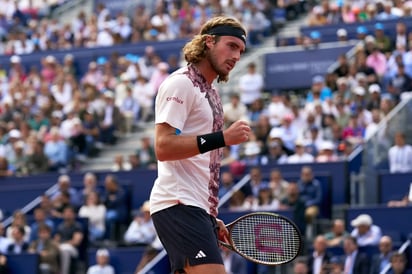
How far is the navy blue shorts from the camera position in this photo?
6.41 metres

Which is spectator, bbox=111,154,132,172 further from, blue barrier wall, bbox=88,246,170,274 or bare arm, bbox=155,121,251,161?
bare arm, bbox=155,121,251,161

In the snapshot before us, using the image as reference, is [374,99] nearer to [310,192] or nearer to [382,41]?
[382,41]

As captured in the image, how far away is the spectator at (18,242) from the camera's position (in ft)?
54.3

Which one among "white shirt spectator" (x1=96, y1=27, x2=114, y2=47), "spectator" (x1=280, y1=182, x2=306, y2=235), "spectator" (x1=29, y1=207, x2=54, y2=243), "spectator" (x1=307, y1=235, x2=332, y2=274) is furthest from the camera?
"white shirt spectator" (x1=96, y1=27, x2=114, y2=47)

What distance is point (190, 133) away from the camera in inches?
253

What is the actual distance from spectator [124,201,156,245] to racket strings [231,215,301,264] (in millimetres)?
8939

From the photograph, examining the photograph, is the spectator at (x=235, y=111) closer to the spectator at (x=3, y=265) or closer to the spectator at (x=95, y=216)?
the spectator at (x=95, y=216)

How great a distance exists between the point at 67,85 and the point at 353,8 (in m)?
5.59

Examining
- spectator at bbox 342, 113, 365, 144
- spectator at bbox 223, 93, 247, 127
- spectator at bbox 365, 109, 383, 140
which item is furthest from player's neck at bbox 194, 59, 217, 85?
spectator at bbox 223, 93, 247, 127

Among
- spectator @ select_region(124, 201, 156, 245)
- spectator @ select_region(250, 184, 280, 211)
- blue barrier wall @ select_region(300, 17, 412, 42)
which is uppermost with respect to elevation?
blue barrier wall @ select_region(300, 17, 412, 42)

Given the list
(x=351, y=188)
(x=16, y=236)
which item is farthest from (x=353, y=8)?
(x=16, y=236)

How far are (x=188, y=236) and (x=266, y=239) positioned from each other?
658mm

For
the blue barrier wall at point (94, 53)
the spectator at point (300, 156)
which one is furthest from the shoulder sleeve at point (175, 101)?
the blue barrier wall at point (94, 53)

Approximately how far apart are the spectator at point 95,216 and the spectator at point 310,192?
311cm
